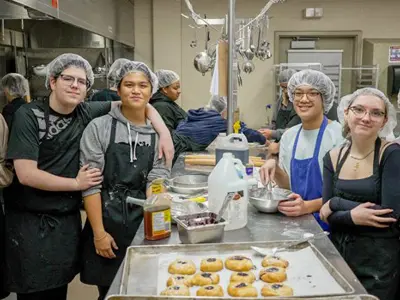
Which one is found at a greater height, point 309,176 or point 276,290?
point 309,176

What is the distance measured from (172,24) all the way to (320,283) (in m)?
5.38

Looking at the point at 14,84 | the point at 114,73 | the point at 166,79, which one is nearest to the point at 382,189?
the point at 114,73

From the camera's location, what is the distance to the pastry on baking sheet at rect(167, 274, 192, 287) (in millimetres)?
1148

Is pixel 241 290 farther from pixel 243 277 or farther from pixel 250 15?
pixel 250 15

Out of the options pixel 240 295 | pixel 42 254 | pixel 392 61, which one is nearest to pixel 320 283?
pixel 240 295

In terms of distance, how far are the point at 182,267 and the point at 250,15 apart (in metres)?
5.23

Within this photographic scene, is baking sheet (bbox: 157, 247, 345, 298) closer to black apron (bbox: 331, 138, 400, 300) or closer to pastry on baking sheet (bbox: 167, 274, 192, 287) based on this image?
pastry on baking sheet (bbox: 167, 274, 192, 287)

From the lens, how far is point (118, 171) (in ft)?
5.84

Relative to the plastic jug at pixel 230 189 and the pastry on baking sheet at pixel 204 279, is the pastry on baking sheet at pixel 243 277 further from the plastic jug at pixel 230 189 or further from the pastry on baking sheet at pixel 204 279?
the plastic jug at pixel 230 189

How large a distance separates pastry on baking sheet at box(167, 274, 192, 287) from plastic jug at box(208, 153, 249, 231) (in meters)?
0.37

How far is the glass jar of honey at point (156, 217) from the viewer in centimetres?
140

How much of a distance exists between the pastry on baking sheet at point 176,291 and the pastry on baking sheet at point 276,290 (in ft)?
0.65

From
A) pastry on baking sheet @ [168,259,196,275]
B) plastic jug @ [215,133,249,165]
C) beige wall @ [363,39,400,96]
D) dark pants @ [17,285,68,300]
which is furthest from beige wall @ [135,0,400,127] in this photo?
pastry on baking sheet @ [168,259,196,275]

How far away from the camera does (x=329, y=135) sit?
2.00 meters
